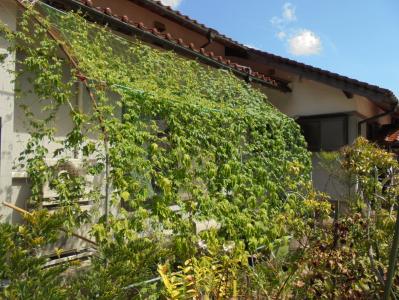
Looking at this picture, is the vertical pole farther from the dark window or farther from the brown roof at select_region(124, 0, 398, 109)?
the dark window

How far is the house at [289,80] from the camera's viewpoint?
792 cm

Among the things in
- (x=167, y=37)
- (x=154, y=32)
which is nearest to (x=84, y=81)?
(x=154, y=32)

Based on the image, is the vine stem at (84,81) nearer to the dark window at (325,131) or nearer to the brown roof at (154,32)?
the brown roof at (154,32)

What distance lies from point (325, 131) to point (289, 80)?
1.62 metres

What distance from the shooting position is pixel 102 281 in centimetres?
276

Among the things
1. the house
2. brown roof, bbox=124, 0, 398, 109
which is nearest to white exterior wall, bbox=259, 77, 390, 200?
the house

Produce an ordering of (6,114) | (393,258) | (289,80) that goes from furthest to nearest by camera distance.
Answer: (289,80), (6,114), (393,258)

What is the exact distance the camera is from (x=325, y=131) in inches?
436

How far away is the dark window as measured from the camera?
10.9m

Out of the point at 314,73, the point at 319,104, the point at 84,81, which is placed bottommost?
→ the point at 84,81

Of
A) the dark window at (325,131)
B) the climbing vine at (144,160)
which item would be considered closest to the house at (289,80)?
the dark window at (325,131)

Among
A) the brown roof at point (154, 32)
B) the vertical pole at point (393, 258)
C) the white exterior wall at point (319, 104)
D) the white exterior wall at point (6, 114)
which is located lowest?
the vertical pole at point (393, 258)

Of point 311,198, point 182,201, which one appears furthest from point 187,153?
point 311,198

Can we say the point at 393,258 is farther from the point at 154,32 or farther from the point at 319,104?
the point at 319,104
